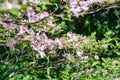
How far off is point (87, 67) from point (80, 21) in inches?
44.5

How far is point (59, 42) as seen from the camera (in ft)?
11.0

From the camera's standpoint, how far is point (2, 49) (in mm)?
4926

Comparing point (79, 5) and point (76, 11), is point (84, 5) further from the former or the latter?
point (76, 11)

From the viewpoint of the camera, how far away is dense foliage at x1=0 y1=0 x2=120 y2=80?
9.48 feet

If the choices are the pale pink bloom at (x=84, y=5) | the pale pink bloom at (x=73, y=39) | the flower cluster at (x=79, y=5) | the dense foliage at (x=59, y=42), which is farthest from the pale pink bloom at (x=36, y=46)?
the pale pink bloom at (x=73, y=39)

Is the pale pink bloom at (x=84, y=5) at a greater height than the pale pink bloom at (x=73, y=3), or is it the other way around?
the pale pink bloom at (x=73, y=3)

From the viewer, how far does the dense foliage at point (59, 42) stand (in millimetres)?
2889

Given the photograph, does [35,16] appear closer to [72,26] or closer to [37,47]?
[37,47]

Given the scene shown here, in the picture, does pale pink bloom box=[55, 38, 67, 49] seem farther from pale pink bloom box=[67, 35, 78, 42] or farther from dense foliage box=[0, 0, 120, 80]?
pale pink bloom box=[67, 35, 78, 42]

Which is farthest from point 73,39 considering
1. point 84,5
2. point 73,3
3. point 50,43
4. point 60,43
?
point 73,3

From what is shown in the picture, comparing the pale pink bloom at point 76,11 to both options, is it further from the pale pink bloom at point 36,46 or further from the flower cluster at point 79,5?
the pale pink bloom at point 36,46

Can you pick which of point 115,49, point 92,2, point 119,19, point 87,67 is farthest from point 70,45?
point 119,19

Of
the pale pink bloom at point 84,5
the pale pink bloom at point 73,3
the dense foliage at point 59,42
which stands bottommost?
the dense foliage at point 59,42

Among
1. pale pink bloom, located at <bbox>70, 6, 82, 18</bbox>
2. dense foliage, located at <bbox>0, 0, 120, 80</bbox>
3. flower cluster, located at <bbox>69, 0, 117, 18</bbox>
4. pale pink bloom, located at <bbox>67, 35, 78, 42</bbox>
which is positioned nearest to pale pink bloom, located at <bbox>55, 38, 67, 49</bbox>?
dense foliage, located at <bbox>0, 0, 120, 80</bbox>
